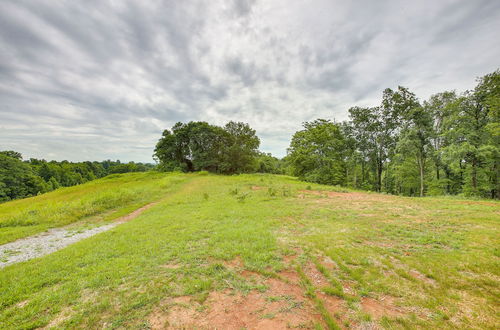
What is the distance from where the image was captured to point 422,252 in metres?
5.61

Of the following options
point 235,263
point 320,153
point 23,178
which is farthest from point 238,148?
point 23,178

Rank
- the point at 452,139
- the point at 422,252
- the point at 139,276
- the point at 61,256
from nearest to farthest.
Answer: the point at 139,276 < the point at 422,252 < the point at 61,256 < the point at 452,139

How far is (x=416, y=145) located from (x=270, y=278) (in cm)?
2892

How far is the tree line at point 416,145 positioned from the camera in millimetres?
18703

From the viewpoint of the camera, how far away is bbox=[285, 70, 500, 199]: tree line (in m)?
18.7

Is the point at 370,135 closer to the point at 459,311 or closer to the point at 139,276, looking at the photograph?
the point at 459,311

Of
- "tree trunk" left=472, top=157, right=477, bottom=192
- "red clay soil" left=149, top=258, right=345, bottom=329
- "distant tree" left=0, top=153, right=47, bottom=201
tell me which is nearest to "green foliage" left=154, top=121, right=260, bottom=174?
"distant tree" left=0, top=153, right=47, bottom=201

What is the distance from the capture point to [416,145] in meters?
23.1

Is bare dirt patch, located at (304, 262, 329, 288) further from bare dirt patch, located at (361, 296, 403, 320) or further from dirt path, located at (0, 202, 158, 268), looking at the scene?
dirt path, located at (0, 202, 158, 268)

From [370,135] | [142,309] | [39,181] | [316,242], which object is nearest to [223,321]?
[142,309]

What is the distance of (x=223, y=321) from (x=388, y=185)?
43256mm

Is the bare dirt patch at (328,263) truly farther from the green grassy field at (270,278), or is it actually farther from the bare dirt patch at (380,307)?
the bare dirt patch at (380,307)

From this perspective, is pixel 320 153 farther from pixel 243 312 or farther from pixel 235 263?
pixel 243 312

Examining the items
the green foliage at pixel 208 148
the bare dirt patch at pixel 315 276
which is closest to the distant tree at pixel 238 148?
the green foliage at pixel 208 148
